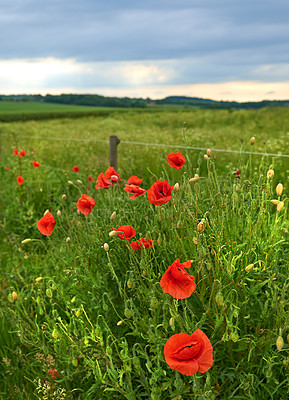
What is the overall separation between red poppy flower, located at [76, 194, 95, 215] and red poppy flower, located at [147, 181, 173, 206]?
469mm

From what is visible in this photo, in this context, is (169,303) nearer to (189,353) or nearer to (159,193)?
(189,353)

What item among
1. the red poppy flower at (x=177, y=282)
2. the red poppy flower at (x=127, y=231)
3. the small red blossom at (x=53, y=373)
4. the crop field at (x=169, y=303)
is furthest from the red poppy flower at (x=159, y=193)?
the small red blossom at (x=53, y=373)

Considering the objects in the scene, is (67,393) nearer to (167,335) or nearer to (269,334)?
(167,335)

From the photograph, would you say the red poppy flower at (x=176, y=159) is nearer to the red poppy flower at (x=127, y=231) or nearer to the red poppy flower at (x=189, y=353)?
the red poppy flower at (x=127, y=231)

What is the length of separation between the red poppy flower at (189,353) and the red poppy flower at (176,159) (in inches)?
41.4

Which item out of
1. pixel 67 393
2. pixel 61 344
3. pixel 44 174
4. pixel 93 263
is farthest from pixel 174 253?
pixel 44 174

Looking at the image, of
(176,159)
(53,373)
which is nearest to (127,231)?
(176,159)

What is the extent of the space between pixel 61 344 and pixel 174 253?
902 millimetres

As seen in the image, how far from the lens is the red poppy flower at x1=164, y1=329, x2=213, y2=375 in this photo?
141cm

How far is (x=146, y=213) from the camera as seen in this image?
2.60 metres

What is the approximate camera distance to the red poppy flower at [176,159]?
7.24ft

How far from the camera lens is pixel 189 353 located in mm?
1422

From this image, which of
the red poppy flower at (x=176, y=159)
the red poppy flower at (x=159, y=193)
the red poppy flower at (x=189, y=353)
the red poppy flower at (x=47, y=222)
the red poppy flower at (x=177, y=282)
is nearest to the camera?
the red poppy flower at (x=189, y=353)

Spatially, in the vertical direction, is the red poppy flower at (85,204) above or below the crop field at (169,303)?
above
